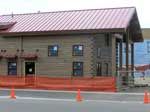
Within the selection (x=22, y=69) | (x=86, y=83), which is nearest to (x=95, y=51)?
(x=86, y=83)

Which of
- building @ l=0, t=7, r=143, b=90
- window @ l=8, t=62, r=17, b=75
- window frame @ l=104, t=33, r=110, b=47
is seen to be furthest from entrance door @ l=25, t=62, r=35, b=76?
window frame @ l=104, t=33, r=110, b=47

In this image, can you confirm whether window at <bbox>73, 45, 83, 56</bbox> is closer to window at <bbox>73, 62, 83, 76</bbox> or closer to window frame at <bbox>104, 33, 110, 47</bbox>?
window at <bbox>73, 62, 83, 76</bbox>

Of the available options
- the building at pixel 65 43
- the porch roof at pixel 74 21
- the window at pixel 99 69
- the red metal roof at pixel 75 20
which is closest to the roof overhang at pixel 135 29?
the porch roof at pixel 74 21

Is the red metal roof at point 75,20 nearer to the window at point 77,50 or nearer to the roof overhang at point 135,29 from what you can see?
the window at point 77,50

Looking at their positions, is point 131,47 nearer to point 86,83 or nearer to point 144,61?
point 86,83

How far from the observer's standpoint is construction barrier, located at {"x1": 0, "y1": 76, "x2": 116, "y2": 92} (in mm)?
34750

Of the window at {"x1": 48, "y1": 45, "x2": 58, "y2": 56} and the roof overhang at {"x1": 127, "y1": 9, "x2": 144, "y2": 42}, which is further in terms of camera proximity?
the roof overhang at {"x1": 127, "y1": 9, "x2": 144, "y2": 42}

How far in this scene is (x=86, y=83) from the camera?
35.4 metres

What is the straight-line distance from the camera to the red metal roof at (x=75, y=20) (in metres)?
38.5

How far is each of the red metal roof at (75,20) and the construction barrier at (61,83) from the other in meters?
4.57

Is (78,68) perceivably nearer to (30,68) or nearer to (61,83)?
(61,83)

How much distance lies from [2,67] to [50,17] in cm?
624

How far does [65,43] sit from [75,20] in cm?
241

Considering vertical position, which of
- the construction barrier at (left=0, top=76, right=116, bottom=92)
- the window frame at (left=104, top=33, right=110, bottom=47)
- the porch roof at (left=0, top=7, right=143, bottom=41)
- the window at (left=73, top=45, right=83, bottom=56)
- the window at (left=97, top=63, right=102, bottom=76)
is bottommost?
the construction barrier at (left=0, top=76, right=116, bottom=92)
